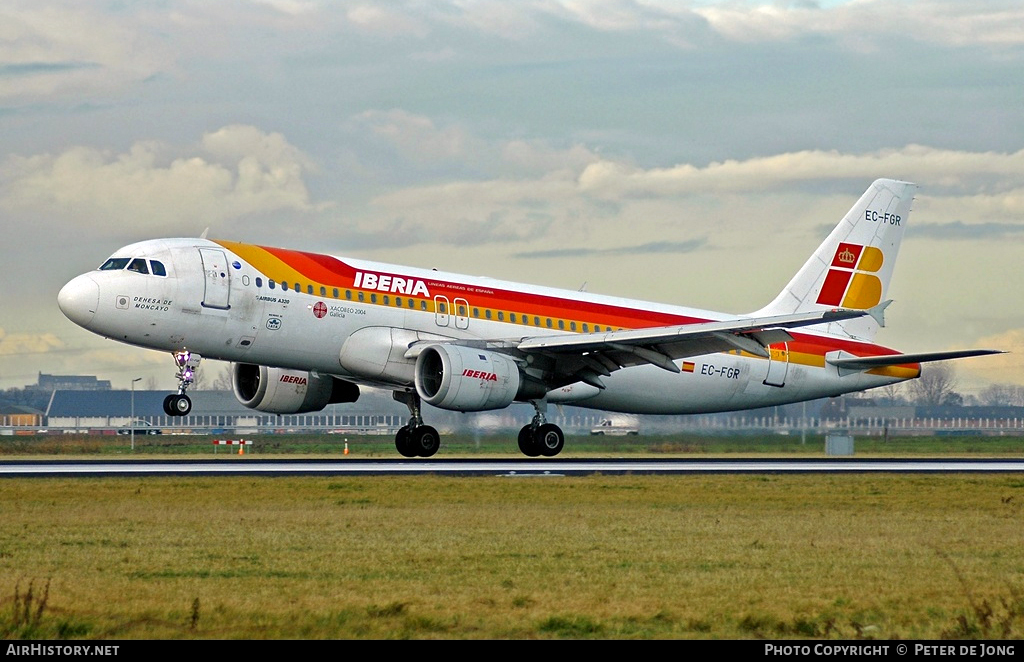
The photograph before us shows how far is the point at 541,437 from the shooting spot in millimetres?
38812

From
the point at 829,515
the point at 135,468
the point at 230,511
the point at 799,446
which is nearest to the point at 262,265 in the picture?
the point at 135,468

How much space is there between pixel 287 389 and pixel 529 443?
7133 millimetres

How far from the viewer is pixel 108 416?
114 m

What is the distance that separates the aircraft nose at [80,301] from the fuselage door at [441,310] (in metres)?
8.98

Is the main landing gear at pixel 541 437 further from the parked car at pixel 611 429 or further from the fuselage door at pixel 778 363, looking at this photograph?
the parked car at pixel 611 429

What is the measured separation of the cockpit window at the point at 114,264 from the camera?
32.6 meters

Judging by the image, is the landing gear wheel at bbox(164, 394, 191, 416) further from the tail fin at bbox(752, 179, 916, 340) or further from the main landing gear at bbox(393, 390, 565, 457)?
the tail fin at bbox(752, 179, 916, 340)

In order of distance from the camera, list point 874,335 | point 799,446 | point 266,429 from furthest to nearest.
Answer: point 266,429
point 799,446
point 874,335

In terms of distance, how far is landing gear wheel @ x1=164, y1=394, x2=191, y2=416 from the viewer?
32094 millimetres

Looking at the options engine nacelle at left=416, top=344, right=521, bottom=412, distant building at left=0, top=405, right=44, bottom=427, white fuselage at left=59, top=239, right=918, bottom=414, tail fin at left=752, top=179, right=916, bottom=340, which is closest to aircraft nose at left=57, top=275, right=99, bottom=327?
white fuselage at left=59, top=239, right=918, bottom=414

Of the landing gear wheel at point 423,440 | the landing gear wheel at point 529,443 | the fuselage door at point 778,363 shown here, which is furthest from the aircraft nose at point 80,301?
the fuselage door at point 778,363

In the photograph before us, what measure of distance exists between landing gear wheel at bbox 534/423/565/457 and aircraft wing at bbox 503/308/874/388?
1482mm

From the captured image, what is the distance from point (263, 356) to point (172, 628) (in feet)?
74.7

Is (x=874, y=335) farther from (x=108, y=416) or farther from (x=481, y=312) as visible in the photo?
(x=108, y=416)
